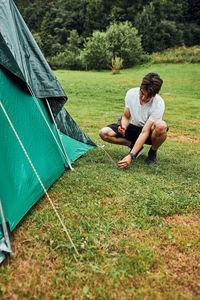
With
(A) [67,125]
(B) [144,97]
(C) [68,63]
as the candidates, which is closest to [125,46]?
(C) [68,63]

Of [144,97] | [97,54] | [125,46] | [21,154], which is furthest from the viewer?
[125,46]

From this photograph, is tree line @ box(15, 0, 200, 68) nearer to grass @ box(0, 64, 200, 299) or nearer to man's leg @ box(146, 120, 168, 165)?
man's leg @ box(146, 120, 168, 165)

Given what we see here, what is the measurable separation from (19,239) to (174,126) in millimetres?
5144

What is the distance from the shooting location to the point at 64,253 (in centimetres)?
185

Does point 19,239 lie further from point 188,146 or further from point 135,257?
point 188,146

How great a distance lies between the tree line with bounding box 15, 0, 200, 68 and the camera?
30906 mm

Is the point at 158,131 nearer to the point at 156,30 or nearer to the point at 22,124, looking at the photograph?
the point at 22,124

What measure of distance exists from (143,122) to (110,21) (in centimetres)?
3721

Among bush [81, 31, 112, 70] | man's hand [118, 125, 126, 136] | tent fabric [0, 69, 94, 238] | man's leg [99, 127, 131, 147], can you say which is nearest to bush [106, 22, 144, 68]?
bush [81, 31, 112, 70]

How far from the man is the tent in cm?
86

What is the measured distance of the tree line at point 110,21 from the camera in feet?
101

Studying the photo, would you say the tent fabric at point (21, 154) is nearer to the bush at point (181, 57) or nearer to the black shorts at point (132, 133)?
the black shorts at point (132, 133)

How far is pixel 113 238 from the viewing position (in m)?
2.00

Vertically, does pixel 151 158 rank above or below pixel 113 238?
below
